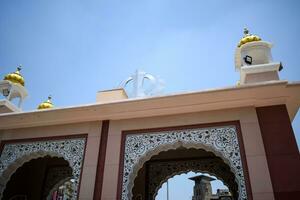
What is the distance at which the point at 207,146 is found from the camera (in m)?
4.38

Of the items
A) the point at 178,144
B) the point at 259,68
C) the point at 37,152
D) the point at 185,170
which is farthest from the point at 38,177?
the point at 259,68

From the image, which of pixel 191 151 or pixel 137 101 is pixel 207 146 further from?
pixel 191 151

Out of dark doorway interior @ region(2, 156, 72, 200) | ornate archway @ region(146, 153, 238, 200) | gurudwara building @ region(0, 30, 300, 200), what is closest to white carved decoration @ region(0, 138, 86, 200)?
gurudwara building @ region(0, 30, 300, 200)

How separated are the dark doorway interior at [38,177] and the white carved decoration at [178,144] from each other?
124 inches

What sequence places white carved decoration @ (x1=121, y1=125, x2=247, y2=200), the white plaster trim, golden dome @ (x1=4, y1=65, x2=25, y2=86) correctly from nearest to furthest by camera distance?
1. white carved decoration @ (x1=121, y1=125, x2=247, y2=200)
2. the white plaster trim
3. golden dome @ (x1=4, y1=65, x2=25, y2=86)

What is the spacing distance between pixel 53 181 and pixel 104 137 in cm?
305

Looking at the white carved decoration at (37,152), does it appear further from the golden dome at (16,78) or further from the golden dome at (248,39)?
the golden dome at (248,39)

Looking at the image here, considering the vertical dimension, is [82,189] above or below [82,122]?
below

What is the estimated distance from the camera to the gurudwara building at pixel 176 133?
3975 millimetres

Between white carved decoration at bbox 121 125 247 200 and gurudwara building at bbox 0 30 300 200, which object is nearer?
gurudwara building at bbox 0 30 300 200

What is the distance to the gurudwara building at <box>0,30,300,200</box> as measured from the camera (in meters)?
3.97

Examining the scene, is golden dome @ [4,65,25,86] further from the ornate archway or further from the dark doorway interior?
the ornate archway

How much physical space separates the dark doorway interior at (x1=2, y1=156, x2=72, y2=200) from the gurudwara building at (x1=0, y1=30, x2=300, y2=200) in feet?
1.81

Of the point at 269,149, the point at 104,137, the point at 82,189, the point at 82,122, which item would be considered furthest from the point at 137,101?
the point at 269,149
